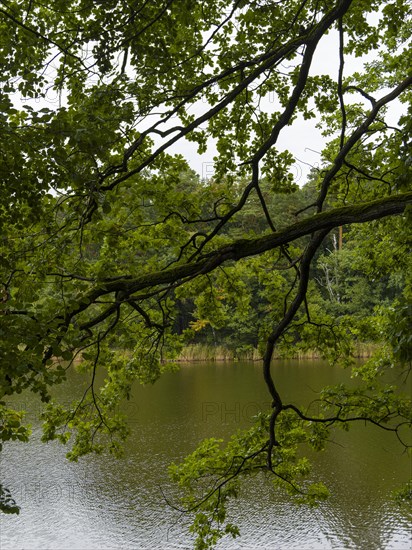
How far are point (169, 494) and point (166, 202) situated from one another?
6603mm

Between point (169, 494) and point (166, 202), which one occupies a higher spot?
point (166, 202)

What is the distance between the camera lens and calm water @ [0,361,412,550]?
30.1 ft

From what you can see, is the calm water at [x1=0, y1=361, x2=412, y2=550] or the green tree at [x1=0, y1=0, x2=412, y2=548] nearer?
the green tree at [x1=0, y1=0, x2=412, y2=548]

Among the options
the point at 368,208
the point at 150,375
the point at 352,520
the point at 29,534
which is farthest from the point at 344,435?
the point at 368,208

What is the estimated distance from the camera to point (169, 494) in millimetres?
10945

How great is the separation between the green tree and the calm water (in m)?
1.42

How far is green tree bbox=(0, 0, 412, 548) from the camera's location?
311cm

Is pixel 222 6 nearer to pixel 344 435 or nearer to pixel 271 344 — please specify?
pixel 271 344

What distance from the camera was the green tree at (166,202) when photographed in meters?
3.11

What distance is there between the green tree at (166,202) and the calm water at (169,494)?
Answer: 142 cm

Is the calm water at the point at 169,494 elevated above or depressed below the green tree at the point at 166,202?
below

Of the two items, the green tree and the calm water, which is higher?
the green tree

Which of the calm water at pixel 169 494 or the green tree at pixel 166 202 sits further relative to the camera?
the calm water at pixel 169 494

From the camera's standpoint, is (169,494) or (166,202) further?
(169,494)
